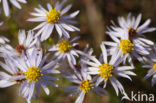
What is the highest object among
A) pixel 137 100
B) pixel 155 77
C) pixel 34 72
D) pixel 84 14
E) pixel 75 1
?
pixel 75 1

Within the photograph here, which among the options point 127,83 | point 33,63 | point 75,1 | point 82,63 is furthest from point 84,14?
point 33,63

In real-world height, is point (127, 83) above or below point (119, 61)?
below

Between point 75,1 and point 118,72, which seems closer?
point 118,72

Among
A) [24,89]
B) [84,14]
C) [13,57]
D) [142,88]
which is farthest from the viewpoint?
[84,14]

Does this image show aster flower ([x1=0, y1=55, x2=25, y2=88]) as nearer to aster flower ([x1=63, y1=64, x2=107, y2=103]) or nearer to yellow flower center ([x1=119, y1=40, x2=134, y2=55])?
aster flower ([x1=63, y1=64, x2=107, y2=103])

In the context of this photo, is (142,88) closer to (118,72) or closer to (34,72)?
(118,72)

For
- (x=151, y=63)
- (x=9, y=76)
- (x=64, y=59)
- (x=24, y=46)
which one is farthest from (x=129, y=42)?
(x=9, y=76)

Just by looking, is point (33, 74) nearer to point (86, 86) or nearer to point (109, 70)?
point (86, 86)
